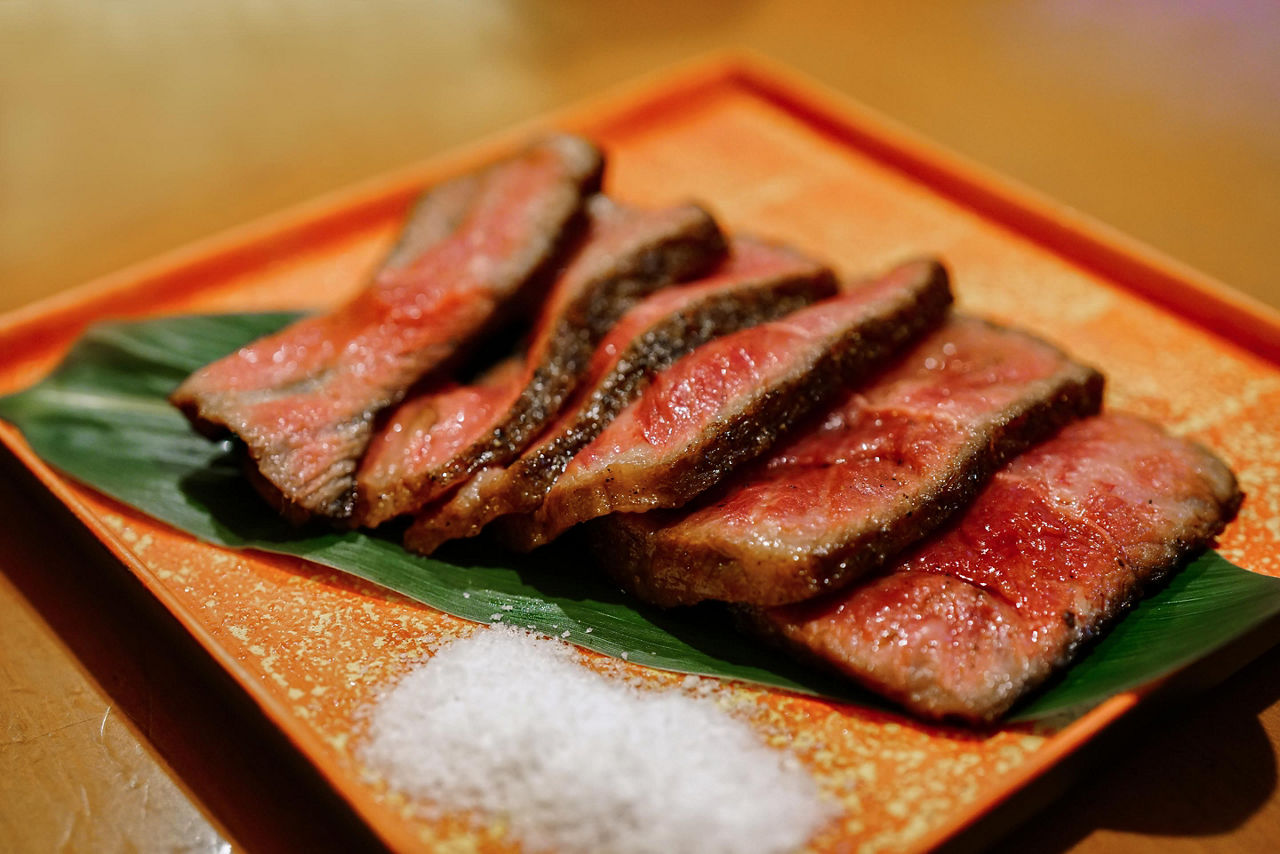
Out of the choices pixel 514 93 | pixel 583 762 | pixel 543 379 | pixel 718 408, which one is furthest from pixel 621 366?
pixel 514 93

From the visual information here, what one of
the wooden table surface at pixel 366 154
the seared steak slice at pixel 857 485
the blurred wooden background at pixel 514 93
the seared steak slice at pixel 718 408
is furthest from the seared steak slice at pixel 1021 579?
the blurred wooden background at pixel 514 93

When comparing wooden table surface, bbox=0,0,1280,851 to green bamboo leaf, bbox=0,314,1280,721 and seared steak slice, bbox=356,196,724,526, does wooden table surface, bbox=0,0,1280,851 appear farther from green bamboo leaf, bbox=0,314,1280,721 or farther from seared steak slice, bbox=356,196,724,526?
seared steak slice, bbox=356,196,724,526

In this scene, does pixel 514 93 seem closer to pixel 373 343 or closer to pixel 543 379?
pixel 373 343

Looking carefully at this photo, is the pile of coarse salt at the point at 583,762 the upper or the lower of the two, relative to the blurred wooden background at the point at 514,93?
lower

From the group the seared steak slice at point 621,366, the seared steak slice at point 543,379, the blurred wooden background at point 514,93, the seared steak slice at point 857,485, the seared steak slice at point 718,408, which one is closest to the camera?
the seared steak slice at point 857,485

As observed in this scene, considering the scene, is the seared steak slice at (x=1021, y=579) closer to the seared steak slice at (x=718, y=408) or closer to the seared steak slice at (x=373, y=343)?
the seared steak slice at (x=718, y=408)

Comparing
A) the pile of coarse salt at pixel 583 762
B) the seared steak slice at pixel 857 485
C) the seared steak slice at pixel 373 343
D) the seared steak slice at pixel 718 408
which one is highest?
the seared steak slice at pixel 373 343

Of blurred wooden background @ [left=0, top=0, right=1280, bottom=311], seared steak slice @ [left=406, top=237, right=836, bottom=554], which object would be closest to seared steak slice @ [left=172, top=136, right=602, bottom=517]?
seared steak slice @ [left=406, top=237, right=836, bottom=554]

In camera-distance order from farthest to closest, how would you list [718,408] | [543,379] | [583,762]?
[543,379] < [718,408] < [583,762]
